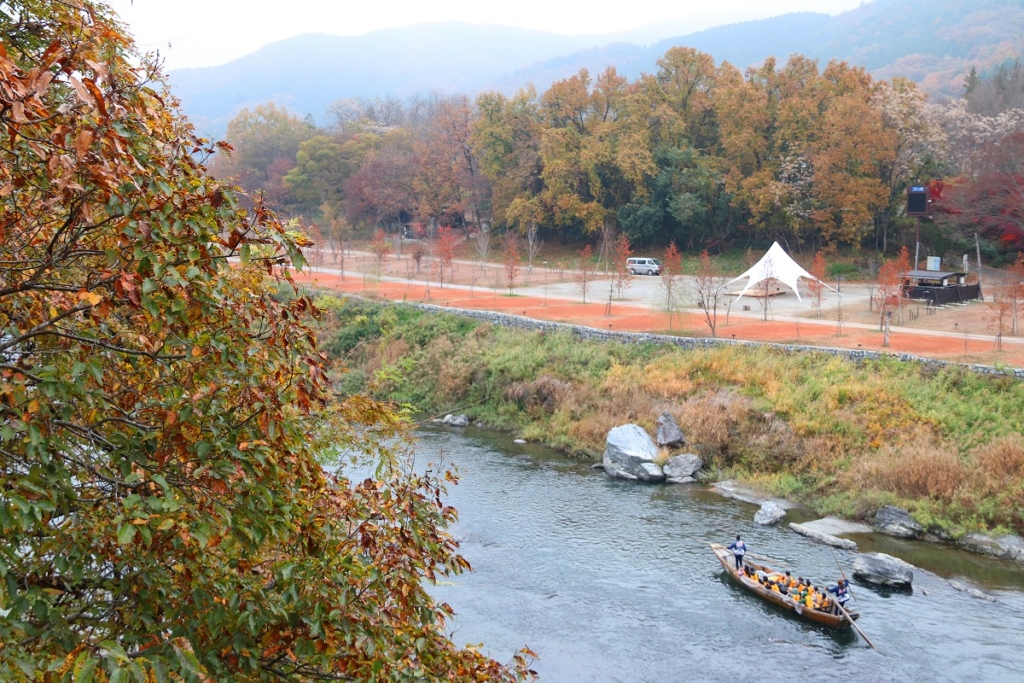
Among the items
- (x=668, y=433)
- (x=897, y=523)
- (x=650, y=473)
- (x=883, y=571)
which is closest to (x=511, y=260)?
(x=668, y=433)

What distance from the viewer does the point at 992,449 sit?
20359mm

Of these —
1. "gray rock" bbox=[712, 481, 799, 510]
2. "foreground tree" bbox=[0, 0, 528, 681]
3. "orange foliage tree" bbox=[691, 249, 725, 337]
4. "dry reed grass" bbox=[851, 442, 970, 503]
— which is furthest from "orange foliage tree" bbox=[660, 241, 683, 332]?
"foreground tree" bbox=[0, 0, 528, 681]

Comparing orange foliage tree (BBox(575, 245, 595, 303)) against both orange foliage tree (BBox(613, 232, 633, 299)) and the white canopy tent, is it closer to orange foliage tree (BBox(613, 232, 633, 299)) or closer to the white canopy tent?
orange foliage tree (BBox(613, 232, 633, 299))

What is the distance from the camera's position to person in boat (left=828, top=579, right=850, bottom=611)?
15.2m

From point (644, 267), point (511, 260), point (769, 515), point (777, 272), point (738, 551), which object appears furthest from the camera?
point (644, 267)

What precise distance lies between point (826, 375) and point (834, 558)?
8.55 m

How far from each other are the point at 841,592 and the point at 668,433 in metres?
9.51

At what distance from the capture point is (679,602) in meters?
16.0

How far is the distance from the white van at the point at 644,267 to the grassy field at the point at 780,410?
17.3 meters

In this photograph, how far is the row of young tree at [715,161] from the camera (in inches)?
1732

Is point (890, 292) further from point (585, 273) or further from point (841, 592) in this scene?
point (841, 592)

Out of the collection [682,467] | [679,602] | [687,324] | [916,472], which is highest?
[687,324]

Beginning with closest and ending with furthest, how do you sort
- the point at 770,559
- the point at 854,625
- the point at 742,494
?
the point at 854,625
the point at 770,559
the point at 742,494

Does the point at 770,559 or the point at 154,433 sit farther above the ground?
the point at 154,433
